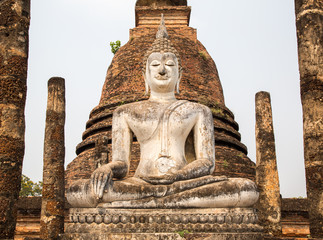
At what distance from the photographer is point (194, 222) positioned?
4004 millimetres

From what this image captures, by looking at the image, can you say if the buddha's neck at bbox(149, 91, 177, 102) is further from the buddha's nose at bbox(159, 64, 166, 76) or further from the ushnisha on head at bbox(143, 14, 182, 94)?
the buddha's nose at bbox(159, 64, 166, 76)

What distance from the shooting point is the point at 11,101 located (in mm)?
Answer: 6238

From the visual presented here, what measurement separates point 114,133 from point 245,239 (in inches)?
77.5

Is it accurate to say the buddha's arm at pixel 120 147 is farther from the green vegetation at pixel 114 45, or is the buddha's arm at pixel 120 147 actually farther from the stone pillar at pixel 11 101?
the green vegetation at pixel 114 45

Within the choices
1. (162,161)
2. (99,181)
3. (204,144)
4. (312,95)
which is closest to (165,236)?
(99,181)

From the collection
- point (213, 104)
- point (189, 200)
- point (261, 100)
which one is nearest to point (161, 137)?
point (189, 200)

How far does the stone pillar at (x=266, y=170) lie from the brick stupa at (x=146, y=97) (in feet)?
3.57

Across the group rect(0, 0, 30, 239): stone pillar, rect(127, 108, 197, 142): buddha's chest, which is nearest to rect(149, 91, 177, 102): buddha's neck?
rect(127, 108, 197, 142): buddha's chest

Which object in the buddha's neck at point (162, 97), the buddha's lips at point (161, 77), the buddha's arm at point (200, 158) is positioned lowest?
the buddha's arm at point (200, 158)

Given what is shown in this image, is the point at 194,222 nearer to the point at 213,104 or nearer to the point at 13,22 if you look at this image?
the point at 13,22

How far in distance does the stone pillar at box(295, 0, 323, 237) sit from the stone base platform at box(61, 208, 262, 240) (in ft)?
9.56

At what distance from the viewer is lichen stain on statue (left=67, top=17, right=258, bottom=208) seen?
13.6 ft

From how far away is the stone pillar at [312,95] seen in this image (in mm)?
6664

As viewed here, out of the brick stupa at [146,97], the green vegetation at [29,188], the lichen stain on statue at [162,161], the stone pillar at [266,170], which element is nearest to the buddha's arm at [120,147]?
the lichen stain on statue at [162,161]
